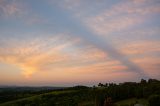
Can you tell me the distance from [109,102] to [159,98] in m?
86.1

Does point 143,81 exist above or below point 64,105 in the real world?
above

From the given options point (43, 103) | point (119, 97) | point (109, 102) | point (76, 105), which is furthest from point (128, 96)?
point (109, 102)

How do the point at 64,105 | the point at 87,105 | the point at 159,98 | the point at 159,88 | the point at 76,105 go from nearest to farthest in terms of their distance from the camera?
1. the point at 159,98
2. the point at 159,88
3. the point at 87,105
4. the point at 76,105
5. the point at 64,105

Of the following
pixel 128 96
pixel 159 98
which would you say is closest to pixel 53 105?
pixel 128 96

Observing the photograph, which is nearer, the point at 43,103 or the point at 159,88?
the point at 159,88

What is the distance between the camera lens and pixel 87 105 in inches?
5974

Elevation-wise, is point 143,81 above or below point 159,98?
above

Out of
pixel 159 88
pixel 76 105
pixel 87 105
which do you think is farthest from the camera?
pixel 76 105

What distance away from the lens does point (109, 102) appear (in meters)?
33.8

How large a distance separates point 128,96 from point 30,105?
247 feet

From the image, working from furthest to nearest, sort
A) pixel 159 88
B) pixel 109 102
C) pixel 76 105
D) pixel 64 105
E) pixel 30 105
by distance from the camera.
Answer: pixel 30 105, pixel 64 105, pixel 76 105, pixel 159 88, pixel 109 102

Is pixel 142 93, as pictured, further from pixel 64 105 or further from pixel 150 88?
pixel 64 105

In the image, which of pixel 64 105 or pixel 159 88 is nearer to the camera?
pixel 159 88

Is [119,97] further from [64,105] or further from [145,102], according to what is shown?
[64,105]
